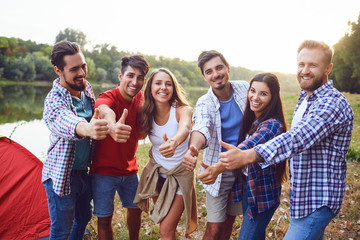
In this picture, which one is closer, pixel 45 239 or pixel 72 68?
pixel 72 68

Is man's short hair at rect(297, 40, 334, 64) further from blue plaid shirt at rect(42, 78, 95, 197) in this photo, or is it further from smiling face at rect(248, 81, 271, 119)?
blue plaid shirt at rect(42, 78, 95, 197)

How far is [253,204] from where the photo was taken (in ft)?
7.29

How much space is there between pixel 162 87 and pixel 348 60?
21.3 metres

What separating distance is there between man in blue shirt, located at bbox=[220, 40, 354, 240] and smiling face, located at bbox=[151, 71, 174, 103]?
1.23 metres

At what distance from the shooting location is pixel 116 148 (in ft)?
9.49

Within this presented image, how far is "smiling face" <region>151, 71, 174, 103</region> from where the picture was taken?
2.84 m

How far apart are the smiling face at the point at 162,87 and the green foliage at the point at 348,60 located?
20.1 metres

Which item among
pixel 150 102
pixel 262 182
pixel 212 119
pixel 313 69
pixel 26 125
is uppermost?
pixel 313 69

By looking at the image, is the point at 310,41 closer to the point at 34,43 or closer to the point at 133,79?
the point at 133,79

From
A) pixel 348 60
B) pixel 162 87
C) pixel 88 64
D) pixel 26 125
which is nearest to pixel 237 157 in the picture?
pixel 162 87

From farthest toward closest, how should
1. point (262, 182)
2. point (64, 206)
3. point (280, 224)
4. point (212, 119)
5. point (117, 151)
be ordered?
1. point (280, 224)
2. point (212, 119)
3. point (117, 151)
4. point (64, 206)
5. point (262, 182)

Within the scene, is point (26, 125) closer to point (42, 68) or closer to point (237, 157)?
point (237, 157)

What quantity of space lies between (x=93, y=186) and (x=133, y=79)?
1.33m

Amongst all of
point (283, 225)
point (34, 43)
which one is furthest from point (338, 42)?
point (34, 43)
